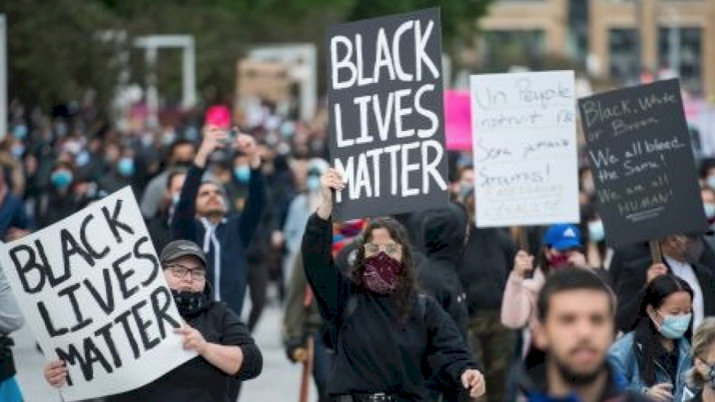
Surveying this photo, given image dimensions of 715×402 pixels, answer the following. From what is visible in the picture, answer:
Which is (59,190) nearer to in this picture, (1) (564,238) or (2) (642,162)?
(1) (564,238)

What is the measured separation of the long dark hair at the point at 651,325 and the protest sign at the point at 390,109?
3.53 ft

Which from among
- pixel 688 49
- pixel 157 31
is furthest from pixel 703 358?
pixel 688 49

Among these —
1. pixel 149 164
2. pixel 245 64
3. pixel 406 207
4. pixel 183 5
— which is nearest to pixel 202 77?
pixel 183 5

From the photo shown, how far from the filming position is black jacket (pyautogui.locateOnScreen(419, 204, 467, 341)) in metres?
13.5

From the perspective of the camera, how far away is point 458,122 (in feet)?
84.4

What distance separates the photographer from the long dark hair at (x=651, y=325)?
35.1 ft

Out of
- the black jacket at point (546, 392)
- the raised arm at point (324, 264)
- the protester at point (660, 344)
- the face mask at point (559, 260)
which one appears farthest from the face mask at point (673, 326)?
the black jacket at point (546, 392)

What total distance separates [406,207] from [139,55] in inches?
1201

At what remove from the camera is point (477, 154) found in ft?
45.2

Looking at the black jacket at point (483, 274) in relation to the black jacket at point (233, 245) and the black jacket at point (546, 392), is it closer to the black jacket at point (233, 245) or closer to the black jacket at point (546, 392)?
the black jacket at point (233, 245)

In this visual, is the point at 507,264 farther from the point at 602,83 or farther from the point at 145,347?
the point at 602,83

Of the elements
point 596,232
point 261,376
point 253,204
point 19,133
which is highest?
point 19,133

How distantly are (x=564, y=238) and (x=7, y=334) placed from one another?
312 cm

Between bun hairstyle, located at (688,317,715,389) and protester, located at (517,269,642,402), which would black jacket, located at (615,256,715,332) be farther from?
protester, located at (517,269,642,402)
